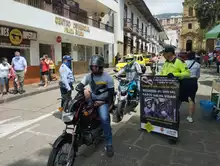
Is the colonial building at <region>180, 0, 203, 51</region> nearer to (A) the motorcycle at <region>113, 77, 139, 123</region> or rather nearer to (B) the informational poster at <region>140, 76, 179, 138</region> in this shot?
(A) the motorcycle at <region>113, 77, 139, 123</region>

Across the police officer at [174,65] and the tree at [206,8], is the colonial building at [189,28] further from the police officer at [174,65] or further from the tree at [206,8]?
the police officer at [174,65]

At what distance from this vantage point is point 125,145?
3.74 metres

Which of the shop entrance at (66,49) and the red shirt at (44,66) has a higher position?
the shop entrance at (66,49)

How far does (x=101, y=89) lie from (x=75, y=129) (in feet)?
2.57

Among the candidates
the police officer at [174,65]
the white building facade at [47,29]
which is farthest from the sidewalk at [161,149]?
the white building facade at [47,29]

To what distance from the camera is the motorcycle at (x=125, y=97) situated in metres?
5.21

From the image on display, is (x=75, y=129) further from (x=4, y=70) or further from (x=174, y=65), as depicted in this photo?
(x=4, y=70)

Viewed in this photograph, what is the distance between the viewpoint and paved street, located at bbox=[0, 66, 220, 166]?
322cm

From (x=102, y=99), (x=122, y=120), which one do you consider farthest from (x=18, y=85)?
(x=102, y=99)

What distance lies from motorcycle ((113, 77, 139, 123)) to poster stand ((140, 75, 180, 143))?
3.77ft

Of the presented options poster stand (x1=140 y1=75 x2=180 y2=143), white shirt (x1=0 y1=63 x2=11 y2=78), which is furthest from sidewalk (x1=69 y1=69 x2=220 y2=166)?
Result: white shirt (x1=0 y1=63 x2=11 y2=78)

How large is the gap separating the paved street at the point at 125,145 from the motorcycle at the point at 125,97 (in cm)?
24

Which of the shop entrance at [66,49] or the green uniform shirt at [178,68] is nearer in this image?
the green uniform shirt at [178,68]

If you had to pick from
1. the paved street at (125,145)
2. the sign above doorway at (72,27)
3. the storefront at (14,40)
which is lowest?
the paved street at (125,145)
